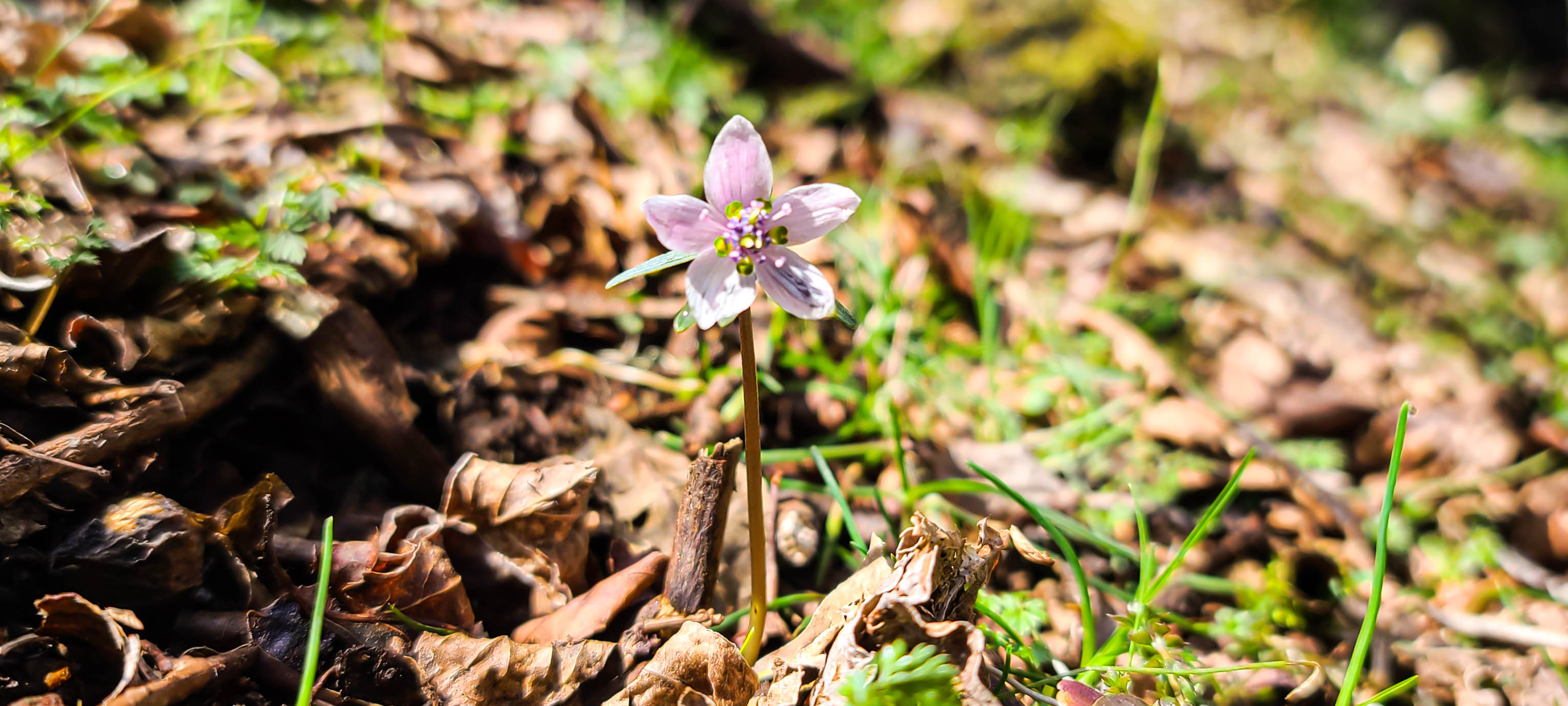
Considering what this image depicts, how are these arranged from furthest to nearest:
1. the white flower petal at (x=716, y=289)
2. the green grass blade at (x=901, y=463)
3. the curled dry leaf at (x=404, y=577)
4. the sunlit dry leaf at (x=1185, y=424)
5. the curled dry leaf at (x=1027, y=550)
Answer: the sunlit dry leaf at (x=1185, y=424), the green grass blade at (x=901, y=463), the curled dry leaf at (x=1027, y=550), the curled dry leaf at (x=404, y=577), the white flower petal at (x=716, y=289)

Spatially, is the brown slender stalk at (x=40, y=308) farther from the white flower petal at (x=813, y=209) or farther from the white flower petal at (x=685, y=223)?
the white flower petal at (x=813, y=209)

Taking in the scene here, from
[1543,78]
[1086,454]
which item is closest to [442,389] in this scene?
[1086,454]

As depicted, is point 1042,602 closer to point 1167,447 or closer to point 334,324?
point 1167,447

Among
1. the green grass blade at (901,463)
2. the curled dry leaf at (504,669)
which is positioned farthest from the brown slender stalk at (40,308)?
the green grass blade at (901,463)

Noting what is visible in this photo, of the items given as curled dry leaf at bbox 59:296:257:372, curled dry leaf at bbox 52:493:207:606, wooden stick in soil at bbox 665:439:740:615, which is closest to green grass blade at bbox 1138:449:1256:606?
wooden stick in soil at bbox 665:439:740:615

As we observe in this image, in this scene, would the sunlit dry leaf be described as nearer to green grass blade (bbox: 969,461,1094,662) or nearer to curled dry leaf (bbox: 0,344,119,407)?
green grass blade (bbox: 969,461,1094,662)

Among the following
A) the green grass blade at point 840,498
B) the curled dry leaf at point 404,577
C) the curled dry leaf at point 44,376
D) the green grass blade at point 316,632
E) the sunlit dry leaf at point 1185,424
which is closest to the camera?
the green grass blade at point 316,632

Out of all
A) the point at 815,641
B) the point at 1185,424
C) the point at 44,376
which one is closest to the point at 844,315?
the point at 815,641
